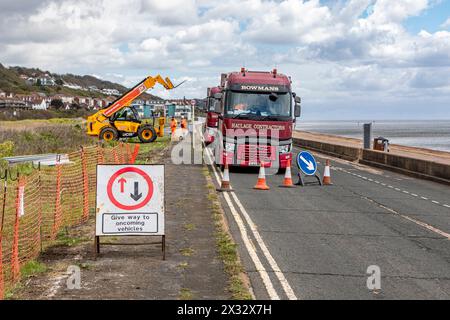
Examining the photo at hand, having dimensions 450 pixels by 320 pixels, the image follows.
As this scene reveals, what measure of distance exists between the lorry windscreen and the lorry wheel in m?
18.4

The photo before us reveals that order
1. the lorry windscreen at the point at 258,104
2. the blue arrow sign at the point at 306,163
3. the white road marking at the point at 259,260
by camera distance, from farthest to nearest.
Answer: the lorry windscreen at the point at 258,104, the blue arrow sign at the point at 306,163, the white road marking at the point at 259,260

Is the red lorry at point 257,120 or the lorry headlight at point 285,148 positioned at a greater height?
the red lorry at point 257,120

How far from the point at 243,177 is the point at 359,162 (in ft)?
38.6

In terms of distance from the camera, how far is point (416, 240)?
11.3m

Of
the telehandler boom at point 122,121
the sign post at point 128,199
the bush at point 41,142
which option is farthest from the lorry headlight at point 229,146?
the telehandler boom at point 122,121

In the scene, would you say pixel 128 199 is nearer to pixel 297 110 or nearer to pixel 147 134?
pixel 297 110

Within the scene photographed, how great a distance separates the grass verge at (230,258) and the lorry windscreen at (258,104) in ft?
27.2

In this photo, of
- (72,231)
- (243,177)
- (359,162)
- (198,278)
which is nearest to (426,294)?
(198,278)

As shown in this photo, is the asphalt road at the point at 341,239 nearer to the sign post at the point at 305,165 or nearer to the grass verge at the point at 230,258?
the grass verge at the point at 230,258

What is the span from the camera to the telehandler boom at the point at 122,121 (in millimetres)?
39344

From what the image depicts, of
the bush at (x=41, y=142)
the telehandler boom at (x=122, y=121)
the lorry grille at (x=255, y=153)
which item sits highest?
the telehandler boom at (x=122, y=121)

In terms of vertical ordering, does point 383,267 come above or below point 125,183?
below

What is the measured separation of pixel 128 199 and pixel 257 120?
13252 millimetres
